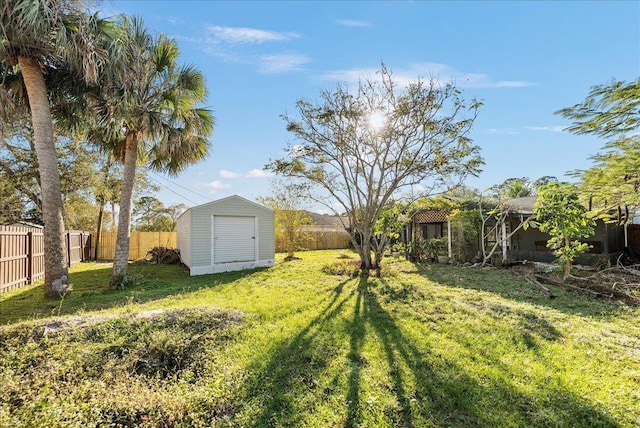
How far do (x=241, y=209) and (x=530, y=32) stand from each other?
9.08 metres

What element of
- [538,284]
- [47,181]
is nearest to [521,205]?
[538,284]

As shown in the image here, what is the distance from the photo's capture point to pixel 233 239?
10172 millimetres

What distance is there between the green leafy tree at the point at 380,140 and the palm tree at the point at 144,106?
2.81m

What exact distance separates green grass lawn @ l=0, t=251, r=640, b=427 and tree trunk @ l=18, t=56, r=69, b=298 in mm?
739

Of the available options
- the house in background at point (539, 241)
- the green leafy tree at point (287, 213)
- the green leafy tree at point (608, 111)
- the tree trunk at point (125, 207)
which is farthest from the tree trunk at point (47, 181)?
the house in background at point (539, 241)

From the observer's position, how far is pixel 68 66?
6.24 metres

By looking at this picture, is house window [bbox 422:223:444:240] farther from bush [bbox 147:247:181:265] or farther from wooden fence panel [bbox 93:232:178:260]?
wooden fence panel [bbox 93:232:178:260]

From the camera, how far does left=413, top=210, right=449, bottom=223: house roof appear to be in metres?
12.7

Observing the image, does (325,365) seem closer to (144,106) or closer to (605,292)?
(605,292)

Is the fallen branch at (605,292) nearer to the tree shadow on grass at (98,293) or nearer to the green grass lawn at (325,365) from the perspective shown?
the green grass lawn at (325,365)

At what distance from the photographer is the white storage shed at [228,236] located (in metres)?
9.40

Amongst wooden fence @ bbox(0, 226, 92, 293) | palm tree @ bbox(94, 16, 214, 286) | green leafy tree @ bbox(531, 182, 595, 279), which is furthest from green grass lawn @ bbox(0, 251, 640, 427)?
palm tree @ bbox(94, 16, 214, 286)

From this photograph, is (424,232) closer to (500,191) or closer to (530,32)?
(500,191)

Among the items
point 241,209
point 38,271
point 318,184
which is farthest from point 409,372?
point 38,271
